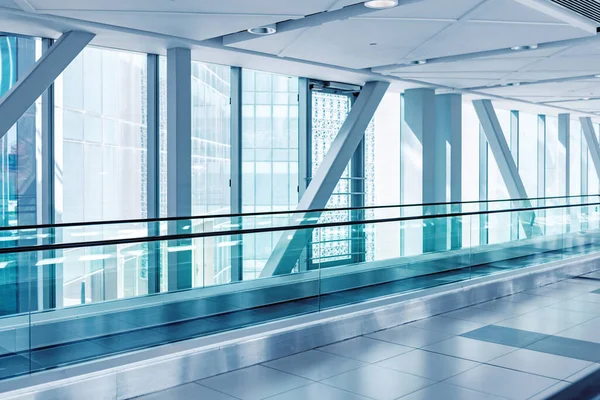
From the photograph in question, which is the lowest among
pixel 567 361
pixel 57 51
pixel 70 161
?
pixel 567 361

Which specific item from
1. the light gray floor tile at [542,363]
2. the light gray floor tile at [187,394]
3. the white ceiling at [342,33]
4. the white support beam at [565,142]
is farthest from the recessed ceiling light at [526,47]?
the white support beam at [565,142]

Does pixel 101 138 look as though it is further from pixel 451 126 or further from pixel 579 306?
pixel 579 306

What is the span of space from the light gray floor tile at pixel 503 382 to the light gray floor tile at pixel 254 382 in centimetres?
113

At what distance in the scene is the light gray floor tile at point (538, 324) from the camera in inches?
238

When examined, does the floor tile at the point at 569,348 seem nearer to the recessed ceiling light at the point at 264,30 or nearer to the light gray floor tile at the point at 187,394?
the light gray floor tile at the point at 187,394

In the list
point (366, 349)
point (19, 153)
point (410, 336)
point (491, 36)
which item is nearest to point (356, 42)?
point (491, 36)

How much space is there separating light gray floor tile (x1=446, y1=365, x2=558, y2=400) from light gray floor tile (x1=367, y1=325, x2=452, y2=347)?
0.82 meters

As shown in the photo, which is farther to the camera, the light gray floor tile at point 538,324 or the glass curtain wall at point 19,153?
the glass curtain wall at point 19,153

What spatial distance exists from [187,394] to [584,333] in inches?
148

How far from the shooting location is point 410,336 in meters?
5.78

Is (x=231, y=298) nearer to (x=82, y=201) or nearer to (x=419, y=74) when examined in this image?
(x=82, y=201)

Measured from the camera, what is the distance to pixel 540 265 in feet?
29.1

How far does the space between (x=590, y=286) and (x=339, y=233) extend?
3675 mm

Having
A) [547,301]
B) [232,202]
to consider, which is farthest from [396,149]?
[547,301]
